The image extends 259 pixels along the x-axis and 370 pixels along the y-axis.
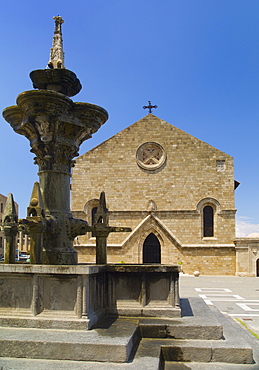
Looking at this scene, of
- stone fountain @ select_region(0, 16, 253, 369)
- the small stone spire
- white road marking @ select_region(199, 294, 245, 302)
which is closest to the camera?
stone fountain @ select_region(0, 16, 253, 369)

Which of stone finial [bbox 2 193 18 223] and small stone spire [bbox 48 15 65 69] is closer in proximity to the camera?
stone finial [bbox 2 193 18 223]

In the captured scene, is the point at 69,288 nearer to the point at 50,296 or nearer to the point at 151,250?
the point at 50,296

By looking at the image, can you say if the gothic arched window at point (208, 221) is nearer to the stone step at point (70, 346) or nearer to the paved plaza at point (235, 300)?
the paved plaza at point (235, 300)

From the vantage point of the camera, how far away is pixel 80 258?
2811 centimetres

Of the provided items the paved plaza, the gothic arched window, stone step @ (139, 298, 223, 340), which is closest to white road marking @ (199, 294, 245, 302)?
the paved plaza

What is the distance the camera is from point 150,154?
28.9 m

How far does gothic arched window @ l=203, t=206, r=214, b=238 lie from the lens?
27750mm

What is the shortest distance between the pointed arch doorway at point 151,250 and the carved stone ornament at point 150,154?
4.99m

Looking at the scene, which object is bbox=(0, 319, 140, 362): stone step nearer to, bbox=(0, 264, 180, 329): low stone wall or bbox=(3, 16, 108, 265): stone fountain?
bbox=(0, 264, 180, 329): low stone wall

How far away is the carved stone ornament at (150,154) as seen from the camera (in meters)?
28.6

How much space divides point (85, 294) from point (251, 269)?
888 inches

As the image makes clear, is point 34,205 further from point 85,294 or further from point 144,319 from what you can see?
point 144,319

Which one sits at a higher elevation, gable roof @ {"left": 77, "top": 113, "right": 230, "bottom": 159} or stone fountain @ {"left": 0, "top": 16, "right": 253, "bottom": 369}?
gable roof @ {"left": 77, "top": 113, "right": 230, "bottom": 159}

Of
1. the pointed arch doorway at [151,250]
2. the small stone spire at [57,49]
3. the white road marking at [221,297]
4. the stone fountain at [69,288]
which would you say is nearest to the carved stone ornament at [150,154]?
the pointed arch doorway at [151,250]
